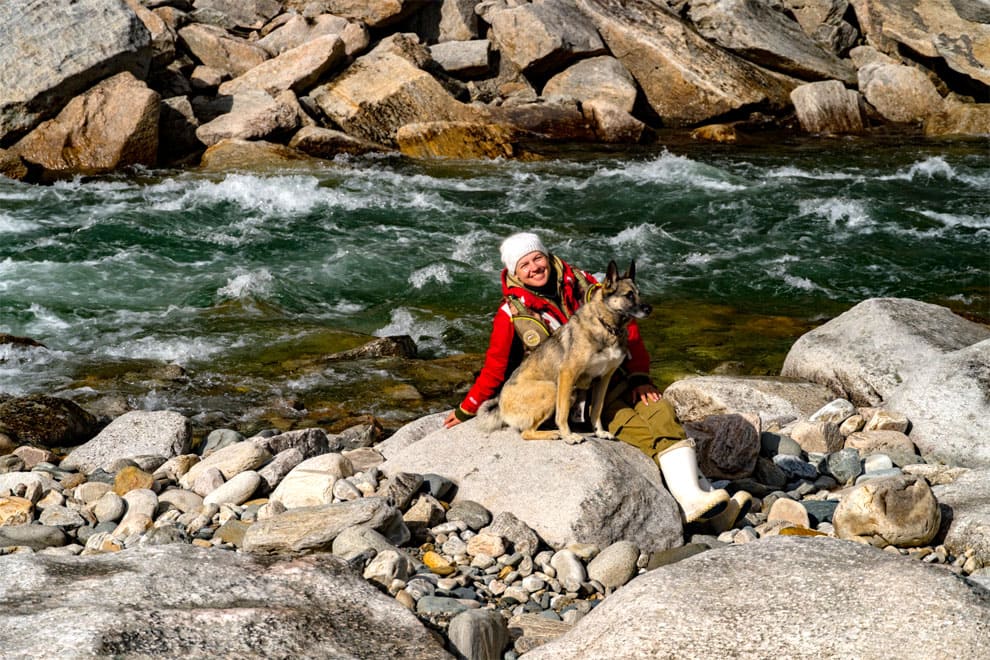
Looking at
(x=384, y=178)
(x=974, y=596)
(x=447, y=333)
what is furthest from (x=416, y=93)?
(x=974, y=596)

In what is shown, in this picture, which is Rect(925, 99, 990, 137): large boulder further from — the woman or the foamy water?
the woman

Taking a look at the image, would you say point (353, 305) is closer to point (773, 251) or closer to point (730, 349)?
point (730, 349)

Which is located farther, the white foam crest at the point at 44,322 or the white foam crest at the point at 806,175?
the white foam crest at the point at 806,175

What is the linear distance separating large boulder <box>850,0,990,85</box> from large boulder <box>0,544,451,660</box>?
2593cm

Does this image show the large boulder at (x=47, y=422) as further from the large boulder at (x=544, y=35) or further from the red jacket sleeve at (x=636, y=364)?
the large boulder at (x=544, y=35)

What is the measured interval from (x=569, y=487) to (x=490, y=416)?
98 cm

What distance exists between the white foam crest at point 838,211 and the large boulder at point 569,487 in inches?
462

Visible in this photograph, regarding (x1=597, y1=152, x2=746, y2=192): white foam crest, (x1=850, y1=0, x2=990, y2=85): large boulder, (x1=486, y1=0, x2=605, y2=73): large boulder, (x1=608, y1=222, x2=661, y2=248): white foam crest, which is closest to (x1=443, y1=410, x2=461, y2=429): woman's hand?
(x1=608, y1=222, x2=661, y2=248): white foam crest

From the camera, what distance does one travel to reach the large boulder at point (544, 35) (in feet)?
82.4

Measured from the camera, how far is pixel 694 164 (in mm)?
20719

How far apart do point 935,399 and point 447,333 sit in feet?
20.0

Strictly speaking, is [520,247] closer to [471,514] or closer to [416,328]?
[471,514]

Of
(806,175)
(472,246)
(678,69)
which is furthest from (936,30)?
(472,246)

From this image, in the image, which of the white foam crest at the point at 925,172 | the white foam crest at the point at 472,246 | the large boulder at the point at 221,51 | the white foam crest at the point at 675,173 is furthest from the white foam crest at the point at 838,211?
the large boulder at the point at 221,51
